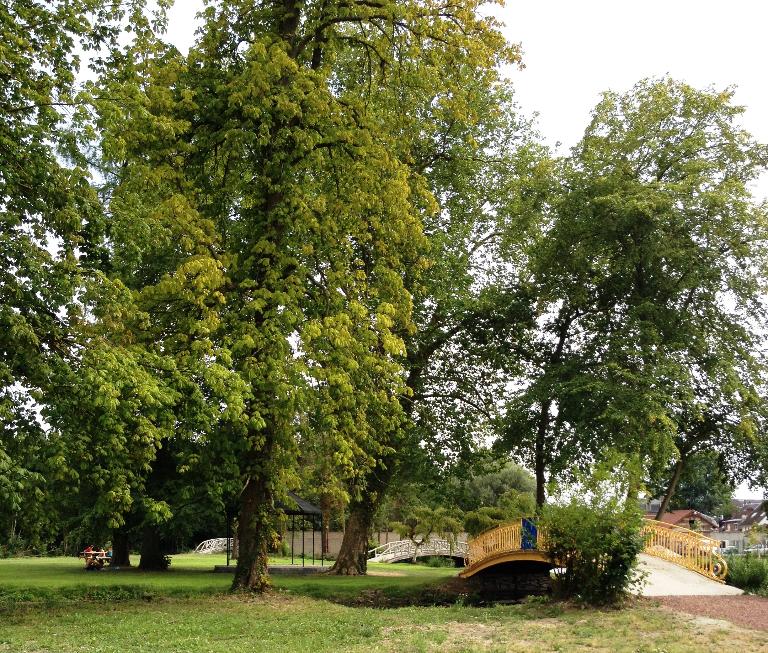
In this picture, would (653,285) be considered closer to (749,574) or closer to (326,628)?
(749,574)

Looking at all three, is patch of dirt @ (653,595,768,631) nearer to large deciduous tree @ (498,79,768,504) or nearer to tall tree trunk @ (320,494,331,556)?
large deciduous tree @ (498,79,768,504)

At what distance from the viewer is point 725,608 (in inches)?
593

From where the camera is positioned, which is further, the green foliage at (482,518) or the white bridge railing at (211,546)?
the white bridge railing at (211,546)

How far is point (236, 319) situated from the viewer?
53.8 ft

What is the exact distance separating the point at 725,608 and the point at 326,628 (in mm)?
7572

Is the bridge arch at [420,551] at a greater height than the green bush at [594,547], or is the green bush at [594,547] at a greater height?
the green bush at [594,547]

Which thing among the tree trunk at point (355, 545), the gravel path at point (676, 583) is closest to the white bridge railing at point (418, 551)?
the tree trunk at point (355, 545)

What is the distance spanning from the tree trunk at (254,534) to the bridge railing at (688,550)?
929 centimetres

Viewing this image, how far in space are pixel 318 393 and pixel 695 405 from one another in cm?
1210

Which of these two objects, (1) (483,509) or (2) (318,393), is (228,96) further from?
(1) (483,509)

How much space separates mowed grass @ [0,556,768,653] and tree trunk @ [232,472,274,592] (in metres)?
0.61

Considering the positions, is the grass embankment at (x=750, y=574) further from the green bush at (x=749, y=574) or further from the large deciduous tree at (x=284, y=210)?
the large deciduous tree at (x=284, y=210)

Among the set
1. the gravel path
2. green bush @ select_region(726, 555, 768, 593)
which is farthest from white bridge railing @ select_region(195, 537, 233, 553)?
green bush @ select_region(726, 555, 768, 593)

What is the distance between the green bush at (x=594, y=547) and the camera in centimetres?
1605
